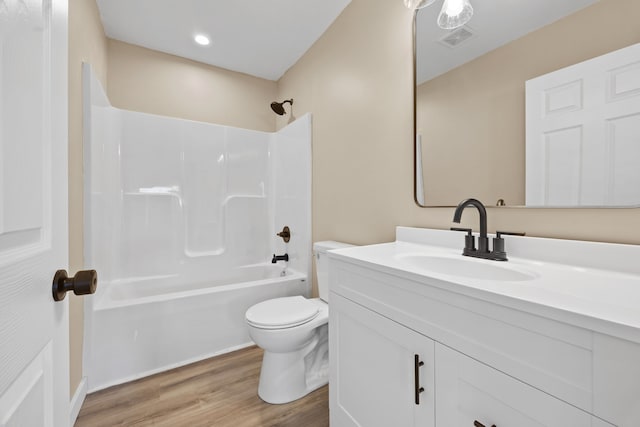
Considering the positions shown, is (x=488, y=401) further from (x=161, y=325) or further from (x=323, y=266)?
(x=161, y=325)

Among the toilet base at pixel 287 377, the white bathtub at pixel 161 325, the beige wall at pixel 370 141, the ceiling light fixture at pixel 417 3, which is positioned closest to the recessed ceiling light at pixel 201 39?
the beige wall at pixel 370 141

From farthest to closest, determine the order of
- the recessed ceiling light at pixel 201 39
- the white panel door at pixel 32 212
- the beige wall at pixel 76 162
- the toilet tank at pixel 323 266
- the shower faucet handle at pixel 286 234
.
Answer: the shower faucet handle at pixel 286 234
the recessed ceiling light at pixel 201 39
the toilet tank at pixel 323 266
the beige wall at pixel 76 162
the white panel door at pixel 32 212

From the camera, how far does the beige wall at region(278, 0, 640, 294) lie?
1128 millimetres

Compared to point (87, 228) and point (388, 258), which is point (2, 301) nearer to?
point (388, 258)

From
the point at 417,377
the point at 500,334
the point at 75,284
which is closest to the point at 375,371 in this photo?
the point at 417,377

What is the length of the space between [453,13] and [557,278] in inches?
49.1

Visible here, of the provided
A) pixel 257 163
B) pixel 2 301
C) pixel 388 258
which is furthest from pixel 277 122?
pixel 2 301

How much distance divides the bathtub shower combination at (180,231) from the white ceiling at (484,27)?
1.12 metres

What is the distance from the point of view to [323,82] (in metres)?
2.14

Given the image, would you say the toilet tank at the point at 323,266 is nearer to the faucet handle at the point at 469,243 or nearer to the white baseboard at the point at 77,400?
the faucet handle at the point at 469,243

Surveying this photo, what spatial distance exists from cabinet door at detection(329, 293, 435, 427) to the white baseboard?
130 cm

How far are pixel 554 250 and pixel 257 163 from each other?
252 cm

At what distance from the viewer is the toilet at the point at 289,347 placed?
4.77 ft

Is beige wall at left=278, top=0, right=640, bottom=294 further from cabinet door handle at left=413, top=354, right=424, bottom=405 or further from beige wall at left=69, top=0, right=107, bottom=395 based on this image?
beige wall at left=69, top=0, right=107, bottom=395
